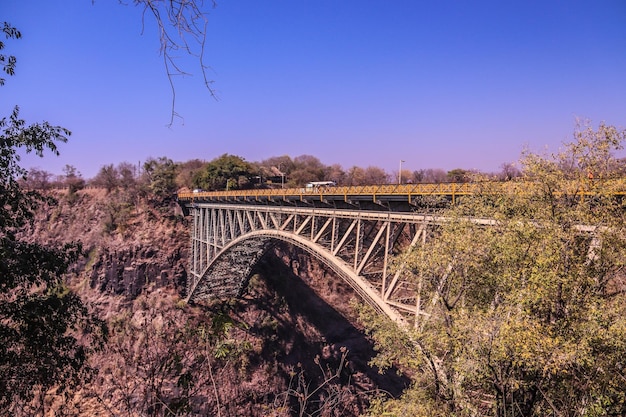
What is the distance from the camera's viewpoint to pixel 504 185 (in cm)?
931

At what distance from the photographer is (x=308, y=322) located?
37781mm

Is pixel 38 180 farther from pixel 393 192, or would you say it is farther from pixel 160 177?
pixel 393 192

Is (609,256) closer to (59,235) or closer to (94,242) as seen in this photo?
(94,242)

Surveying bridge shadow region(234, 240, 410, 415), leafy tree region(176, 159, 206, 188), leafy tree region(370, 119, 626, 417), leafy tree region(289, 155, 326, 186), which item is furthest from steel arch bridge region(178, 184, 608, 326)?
leafy tree region(289, 155, 326, 186)

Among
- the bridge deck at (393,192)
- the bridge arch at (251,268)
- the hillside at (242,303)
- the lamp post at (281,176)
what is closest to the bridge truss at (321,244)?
the bridge arch at (251,268)

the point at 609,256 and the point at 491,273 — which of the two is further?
the point at 491,273

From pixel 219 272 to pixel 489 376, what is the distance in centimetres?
2876

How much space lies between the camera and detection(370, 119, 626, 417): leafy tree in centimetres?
625

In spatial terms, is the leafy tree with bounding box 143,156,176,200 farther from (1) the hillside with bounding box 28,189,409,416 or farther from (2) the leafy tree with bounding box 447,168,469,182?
(2) the leafy tree with bounding box 447,168,469,182

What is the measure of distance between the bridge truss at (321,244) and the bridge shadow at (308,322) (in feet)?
14.1

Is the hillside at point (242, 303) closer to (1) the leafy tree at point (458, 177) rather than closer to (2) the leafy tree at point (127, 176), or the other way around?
(2) the leafy tree at point (127, 176)

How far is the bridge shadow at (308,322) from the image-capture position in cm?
3309

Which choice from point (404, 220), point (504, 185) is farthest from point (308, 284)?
point (504, 185)

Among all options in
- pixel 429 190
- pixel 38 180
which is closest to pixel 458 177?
pixel 429 190
